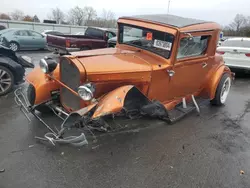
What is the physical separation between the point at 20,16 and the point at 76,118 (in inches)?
2433

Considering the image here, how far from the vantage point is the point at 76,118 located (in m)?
3.09

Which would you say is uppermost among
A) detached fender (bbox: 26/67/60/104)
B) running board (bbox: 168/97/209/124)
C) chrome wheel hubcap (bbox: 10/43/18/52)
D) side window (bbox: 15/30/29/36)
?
detached fender (bbox: 26/67/60/104)

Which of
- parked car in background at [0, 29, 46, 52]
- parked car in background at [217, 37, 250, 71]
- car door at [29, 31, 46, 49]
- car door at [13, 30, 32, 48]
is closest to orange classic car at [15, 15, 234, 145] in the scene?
Answer: parked car in background at [217, 37, 250, 71]

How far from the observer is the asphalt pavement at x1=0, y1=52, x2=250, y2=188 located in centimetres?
288

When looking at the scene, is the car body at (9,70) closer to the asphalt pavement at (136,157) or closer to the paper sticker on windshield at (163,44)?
the asphalt pavement at (136,157)

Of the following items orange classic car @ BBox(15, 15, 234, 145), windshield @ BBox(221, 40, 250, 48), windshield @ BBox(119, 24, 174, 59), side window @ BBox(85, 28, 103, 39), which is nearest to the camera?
orange classic car @ BBox(15, 15, 234, 145)

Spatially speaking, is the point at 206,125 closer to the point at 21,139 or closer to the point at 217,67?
the point at 217,67

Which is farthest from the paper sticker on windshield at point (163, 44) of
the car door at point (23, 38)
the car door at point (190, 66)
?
the car door at point (23, 38)

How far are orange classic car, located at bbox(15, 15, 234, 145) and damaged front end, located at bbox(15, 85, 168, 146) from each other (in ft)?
0.04

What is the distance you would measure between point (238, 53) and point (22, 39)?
11632 mm

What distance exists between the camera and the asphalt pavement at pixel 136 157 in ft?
9.44

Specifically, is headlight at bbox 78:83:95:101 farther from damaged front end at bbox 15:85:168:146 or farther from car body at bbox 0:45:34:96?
car body at bbox 0:45:34:96

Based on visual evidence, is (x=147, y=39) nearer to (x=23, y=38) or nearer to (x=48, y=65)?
(x=48, y=65)

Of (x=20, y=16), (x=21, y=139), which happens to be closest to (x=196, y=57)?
(x=21, y=139)
